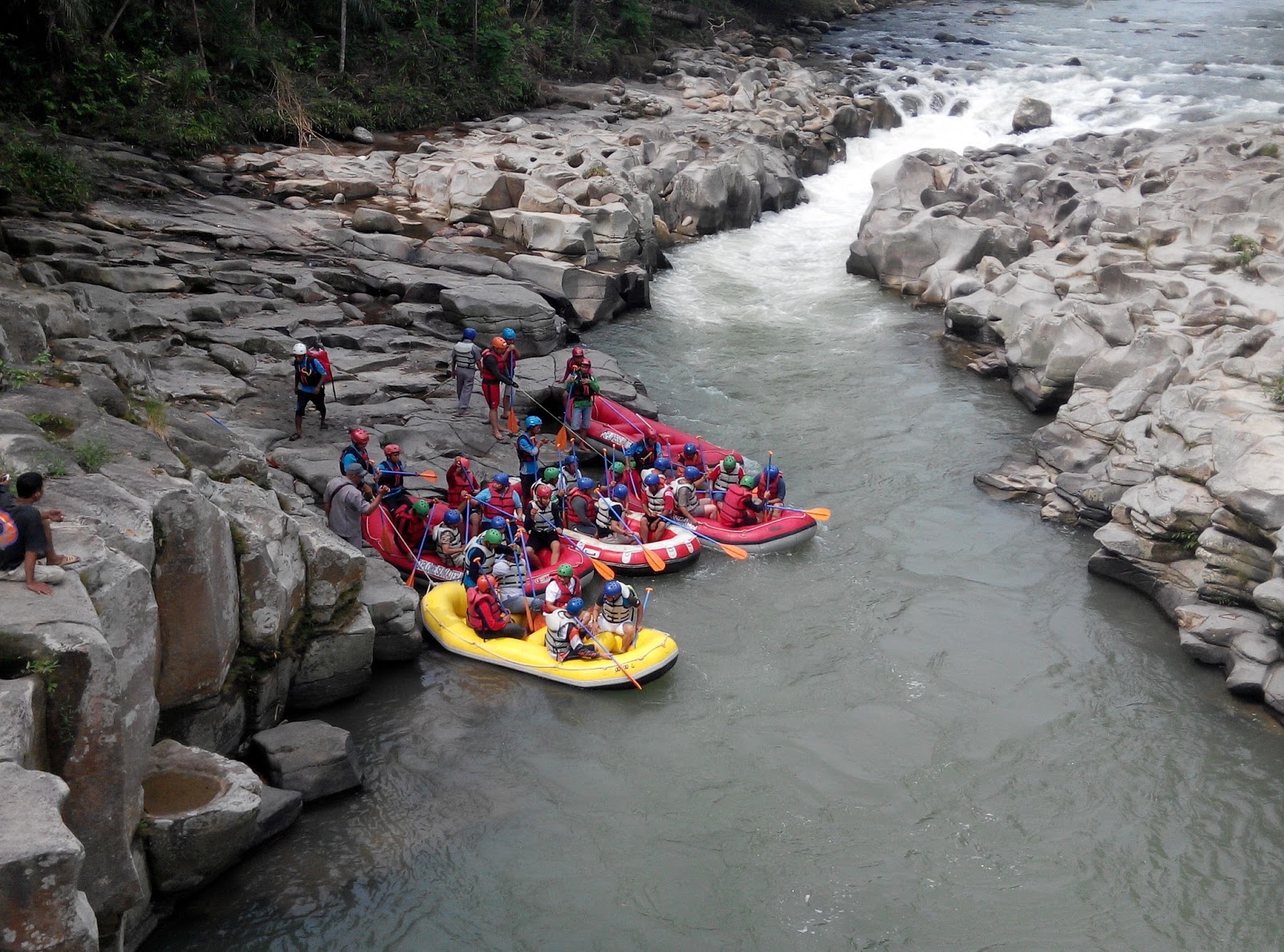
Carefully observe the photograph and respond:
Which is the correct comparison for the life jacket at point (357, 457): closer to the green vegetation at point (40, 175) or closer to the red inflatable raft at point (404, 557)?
the red inflatable raft at point (404, 557)

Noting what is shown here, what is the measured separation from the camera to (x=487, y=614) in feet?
37.9

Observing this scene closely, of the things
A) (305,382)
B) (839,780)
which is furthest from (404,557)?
(839,780)

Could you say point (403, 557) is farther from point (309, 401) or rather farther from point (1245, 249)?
point (1245, 249)

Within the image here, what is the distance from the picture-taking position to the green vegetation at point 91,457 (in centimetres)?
868

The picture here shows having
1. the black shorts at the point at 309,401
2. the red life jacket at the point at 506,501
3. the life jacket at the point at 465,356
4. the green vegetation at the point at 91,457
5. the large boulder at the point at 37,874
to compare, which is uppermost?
the green vegetation at the point at 91,457

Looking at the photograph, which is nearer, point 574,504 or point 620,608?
point 620,608

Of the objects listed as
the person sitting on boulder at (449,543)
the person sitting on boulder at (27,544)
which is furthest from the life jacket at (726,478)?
the person sitting on boulder at (27,544)

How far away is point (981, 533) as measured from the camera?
1491cm

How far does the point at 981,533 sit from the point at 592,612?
6230 millimetres

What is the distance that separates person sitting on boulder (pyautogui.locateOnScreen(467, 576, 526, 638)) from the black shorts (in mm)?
4277

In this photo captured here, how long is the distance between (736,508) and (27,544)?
29.5 feet

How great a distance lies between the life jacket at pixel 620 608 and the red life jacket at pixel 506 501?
214 cm

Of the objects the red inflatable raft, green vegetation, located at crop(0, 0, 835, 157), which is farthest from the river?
green vegetation, located at crop(0, 0, 835, 157)

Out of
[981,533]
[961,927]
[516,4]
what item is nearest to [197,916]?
[961,927]
